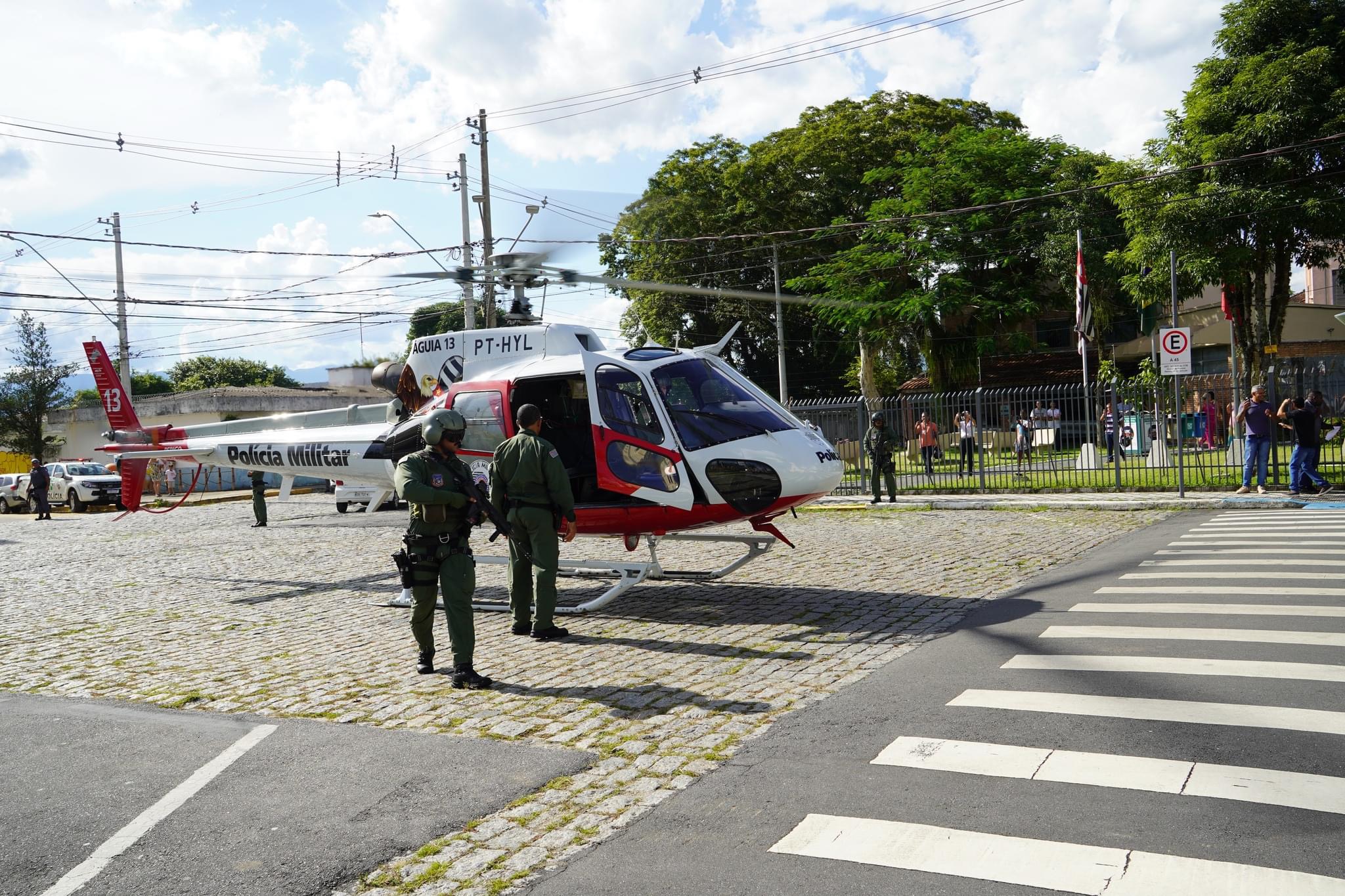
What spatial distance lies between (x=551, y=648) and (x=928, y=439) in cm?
1704

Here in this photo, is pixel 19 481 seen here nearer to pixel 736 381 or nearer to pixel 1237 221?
pixel 736 381

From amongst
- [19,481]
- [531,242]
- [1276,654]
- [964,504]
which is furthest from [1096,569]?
[19,481]

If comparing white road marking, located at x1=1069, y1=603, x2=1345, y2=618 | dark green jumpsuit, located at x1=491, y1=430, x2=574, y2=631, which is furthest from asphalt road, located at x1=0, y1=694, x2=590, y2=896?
white road marking, located at x1=1069, y1=603, x2=1345, y2=618

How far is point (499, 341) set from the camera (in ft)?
38.4

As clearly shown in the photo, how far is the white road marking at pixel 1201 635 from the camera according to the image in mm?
7020

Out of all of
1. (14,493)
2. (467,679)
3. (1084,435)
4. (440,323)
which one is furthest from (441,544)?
(440,323)

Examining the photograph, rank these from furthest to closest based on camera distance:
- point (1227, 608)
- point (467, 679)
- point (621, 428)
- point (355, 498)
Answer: point (355, 498) → point (621, 428) → point (1227, 608) → point (467, 679)

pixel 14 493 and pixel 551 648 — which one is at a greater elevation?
pixel 14 493

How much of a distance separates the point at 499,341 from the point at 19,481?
33051mm

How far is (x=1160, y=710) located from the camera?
5652mm

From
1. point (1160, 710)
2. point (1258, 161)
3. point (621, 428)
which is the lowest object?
point (1160, 710)

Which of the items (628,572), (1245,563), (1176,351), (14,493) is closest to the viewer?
(628,572)

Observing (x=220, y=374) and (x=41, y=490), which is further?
(x=220, y=374)

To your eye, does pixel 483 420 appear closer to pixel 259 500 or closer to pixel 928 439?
pixel 259 500
